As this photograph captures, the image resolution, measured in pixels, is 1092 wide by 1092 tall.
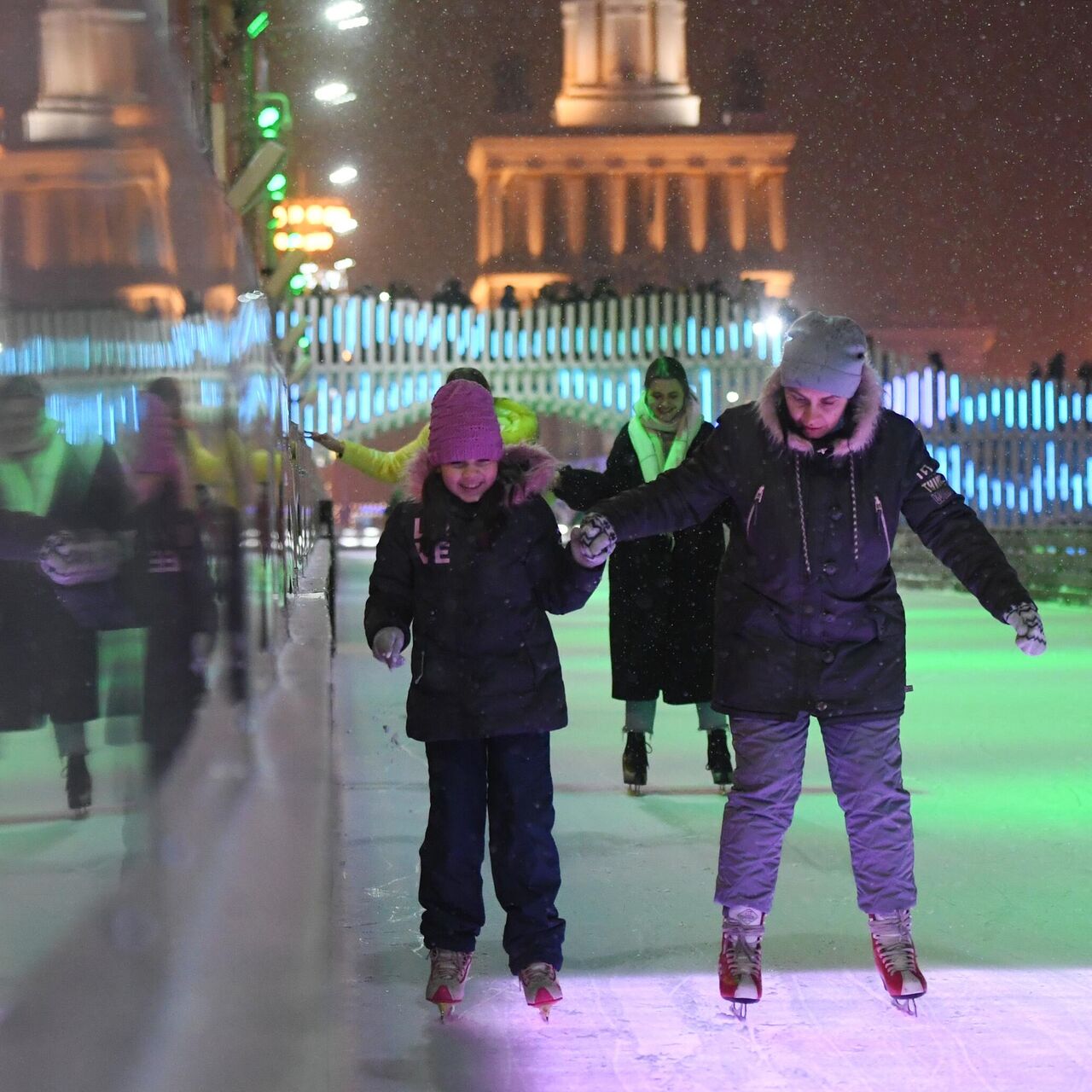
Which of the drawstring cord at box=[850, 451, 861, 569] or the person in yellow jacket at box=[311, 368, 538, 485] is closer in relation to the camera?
the drawstring cord at box=[850, 451, 861, 569]

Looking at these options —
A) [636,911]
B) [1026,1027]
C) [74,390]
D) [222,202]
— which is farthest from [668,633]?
[74,390]

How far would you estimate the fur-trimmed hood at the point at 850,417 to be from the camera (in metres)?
3.33

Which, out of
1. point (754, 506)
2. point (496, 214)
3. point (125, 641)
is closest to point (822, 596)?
point (754, 506)

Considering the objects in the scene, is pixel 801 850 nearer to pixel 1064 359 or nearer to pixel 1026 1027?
pixel 1026 1027

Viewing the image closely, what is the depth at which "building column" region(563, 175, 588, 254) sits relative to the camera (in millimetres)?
90188

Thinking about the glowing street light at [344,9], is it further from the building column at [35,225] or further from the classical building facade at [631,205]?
the classical building facade at [631,205]

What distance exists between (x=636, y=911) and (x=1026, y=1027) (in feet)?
3.59

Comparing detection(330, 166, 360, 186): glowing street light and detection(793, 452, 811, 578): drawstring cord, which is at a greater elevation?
detection(330, 166, 360, 186): glowing street light

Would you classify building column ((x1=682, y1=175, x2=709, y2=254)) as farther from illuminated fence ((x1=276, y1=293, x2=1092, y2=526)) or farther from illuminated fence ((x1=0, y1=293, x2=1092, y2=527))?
illuminated fence ((x1=276, y1=293, x2=1092, y2=526))

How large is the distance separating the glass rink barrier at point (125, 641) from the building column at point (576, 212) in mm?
Result: 87423

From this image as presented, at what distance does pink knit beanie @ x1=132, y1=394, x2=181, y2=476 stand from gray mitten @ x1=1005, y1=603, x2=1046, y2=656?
1.46 metres

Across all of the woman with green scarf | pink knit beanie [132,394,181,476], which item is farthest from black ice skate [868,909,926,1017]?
the woman with green scarf

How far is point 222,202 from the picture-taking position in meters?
4.24

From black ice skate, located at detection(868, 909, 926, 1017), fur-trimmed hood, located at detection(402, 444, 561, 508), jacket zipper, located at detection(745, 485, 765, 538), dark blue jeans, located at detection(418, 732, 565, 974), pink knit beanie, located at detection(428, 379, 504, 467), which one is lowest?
black ice skate, located at detection(868, 909, 926, 1017)
